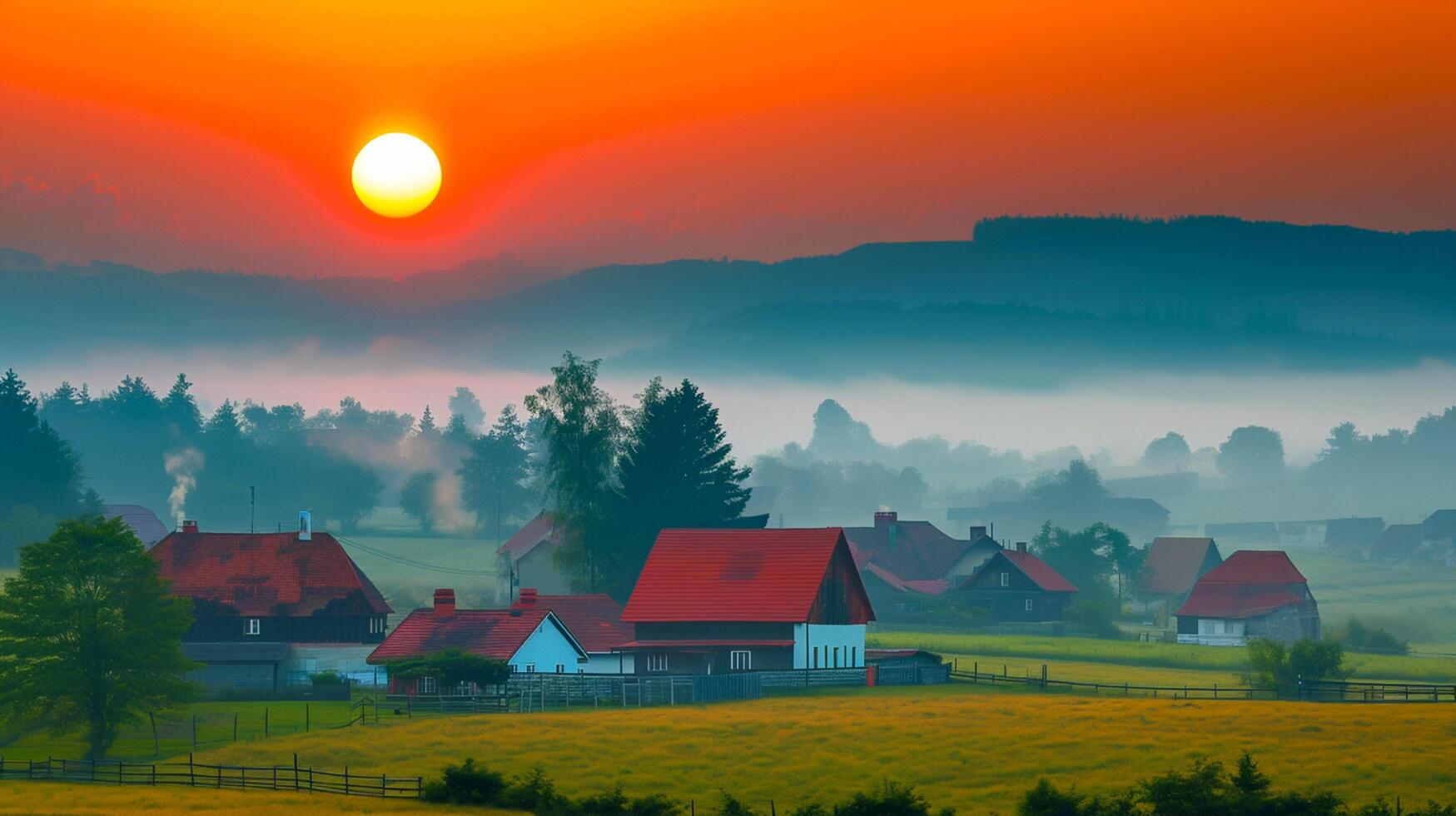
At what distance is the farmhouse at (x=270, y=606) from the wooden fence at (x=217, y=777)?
28127 millimetres

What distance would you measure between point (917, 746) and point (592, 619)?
36156mm

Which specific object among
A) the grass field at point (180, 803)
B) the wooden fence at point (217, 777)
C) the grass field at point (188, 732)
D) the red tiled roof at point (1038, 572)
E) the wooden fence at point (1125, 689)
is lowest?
the grass field at point (180, 803)

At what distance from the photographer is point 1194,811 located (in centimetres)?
5244

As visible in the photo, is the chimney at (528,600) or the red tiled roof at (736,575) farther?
the red tiled roof at (736,575)

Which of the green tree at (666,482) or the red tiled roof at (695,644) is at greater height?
the green tree at (666,482)

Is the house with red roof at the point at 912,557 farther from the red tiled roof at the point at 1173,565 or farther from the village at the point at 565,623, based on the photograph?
the village at the point at 565,623

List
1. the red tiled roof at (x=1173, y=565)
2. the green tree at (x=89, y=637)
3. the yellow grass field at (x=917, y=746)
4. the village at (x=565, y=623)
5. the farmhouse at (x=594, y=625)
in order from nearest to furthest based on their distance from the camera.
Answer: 1. the yellow grass field at (x=917, y=746)
2. the green tree at (x=89, y=637)
3. the village at (x=565, y=623)
4. the farmhouse at (x=594, y=625)
5. the red tiled roof at (x=1173, y=565)

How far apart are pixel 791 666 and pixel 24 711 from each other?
37.1 m

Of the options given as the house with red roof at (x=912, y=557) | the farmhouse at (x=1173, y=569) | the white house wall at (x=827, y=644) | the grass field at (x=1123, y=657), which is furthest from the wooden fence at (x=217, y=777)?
the farmhouse at (x=1173, y=569)

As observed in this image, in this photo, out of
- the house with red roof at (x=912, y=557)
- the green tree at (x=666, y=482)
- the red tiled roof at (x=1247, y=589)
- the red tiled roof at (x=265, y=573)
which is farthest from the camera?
the house with red roof at (x=912, y=557)

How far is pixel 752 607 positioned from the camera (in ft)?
310

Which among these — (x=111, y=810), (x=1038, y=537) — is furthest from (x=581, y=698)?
(x=1038, y=537)

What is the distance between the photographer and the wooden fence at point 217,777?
6128 cm

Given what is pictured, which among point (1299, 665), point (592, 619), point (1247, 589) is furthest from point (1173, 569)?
point (1299, 665)
